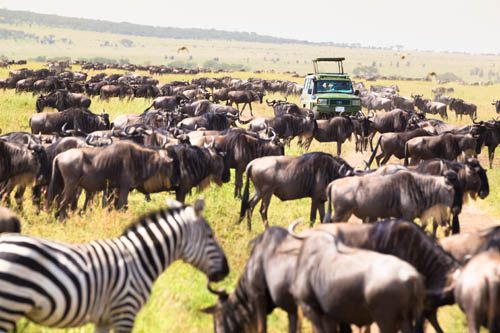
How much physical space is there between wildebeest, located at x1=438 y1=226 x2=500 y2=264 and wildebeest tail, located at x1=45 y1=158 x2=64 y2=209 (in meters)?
5.95

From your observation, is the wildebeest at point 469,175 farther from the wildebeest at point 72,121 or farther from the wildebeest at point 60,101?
the wildebeest at point 60,101

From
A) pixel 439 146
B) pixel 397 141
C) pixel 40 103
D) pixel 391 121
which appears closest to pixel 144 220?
pixel 439 146

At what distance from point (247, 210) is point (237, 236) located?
75 centimetres

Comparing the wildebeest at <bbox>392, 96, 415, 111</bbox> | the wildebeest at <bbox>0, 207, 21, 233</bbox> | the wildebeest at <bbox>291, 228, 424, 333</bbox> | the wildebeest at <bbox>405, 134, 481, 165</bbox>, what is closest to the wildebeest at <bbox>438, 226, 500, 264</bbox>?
the wildebeest at <bbox>291, 228, 424, 333</bbox>

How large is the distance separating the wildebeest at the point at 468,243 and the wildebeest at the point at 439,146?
7884mm

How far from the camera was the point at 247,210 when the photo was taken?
32.0 ft

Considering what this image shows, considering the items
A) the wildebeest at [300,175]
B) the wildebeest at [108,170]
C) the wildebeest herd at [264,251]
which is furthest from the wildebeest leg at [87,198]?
the wildebeest at [300,175]

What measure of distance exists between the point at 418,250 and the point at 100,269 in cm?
287

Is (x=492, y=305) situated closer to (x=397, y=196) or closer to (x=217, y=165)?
(x=397, y=196)

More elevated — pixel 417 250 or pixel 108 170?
pixel 417 250

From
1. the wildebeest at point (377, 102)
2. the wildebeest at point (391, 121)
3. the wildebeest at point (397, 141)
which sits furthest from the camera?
the wildebeest at point (377, 102)

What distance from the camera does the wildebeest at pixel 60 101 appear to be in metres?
22.4

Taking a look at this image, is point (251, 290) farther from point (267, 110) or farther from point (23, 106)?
point (267, 110)

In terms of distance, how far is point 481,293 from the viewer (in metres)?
4.32
